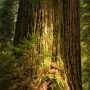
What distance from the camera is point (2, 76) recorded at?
3307 millimetres

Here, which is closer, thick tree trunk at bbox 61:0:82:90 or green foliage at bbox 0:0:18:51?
thick tree trunk at bbox 61:0:82:90

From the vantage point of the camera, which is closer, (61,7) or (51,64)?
(51,64)

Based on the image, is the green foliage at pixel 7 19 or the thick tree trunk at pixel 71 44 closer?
the thick tree trunk at pixel 71 44

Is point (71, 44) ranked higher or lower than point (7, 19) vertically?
lower

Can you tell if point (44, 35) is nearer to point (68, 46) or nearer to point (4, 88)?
point (68, 46)

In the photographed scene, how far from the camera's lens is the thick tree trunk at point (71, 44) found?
3.62 m

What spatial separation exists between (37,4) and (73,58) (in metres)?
0.97

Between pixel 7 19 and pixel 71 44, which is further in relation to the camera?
pixel 7 19

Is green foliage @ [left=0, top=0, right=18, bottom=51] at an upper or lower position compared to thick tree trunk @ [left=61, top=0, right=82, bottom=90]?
upper

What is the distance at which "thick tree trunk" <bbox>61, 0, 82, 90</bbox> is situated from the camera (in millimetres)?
3623

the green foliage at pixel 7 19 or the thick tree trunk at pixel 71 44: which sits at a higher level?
the green foliage at pixel 7 19

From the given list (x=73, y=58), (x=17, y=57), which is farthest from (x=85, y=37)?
(x=17, y=57)

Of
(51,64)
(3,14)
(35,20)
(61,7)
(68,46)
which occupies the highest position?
(3,14)

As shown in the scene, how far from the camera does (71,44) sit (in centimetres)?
381
